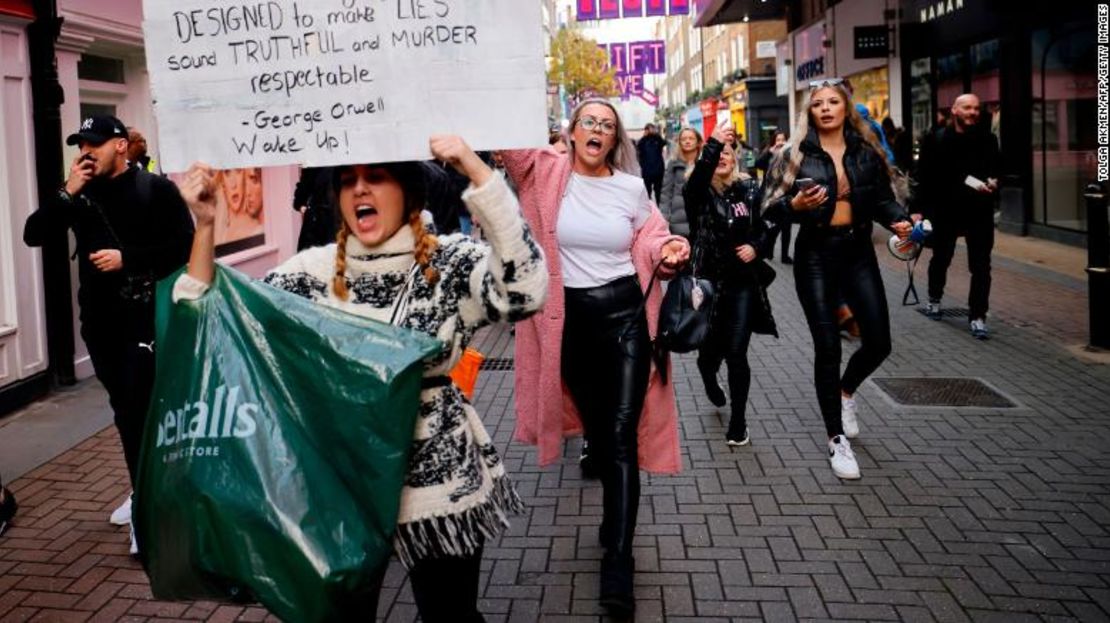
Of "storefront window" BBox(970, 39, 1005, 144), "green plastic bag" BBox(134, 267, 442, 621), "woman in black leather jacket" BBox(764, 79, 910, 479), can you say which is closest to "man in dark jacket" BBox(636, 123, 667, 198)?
"storefront window" BBox(970, 39, 1005, 144)

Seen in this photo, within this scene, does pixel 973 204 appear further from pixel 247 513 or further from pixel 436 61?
pixel 247 513

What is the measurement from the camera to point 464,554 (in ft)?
8.34

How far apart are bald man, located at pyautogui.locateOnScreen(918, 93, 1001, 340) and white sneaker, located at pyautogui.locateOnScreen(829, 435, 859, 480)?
3.99m

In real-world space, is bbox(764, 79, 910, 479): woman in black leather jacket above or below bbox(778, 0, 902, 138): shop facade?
below

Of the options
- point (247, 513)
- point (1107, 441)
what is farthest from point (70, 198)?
point (1107, 441)

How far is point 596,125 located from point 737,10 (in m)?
27.0

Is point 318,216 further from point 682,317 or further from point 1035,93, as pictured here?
point 1035,93

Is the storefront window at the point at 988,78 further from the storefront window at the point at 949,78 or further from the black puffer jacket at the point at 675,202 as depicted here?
the black puffer jacket at the point at 675,202

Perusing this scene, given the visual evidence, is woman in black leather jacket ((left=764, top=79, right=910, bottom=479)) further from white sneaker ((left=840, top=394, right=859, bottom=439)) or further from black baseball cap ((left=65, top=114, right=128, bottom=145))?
black baseball cap ((left=65, top=114, right=128, bottom=145))

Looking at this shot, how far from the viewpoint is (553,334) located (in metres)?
4.21

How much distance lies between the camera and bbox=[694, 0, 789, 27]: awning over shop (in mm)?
27875

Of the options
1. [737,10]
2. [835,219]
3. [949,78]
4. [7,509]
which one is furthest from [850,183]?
[737,10]

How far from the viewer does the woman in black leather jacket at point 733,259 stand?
5945mm

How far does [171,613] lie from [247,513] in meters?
2.16
